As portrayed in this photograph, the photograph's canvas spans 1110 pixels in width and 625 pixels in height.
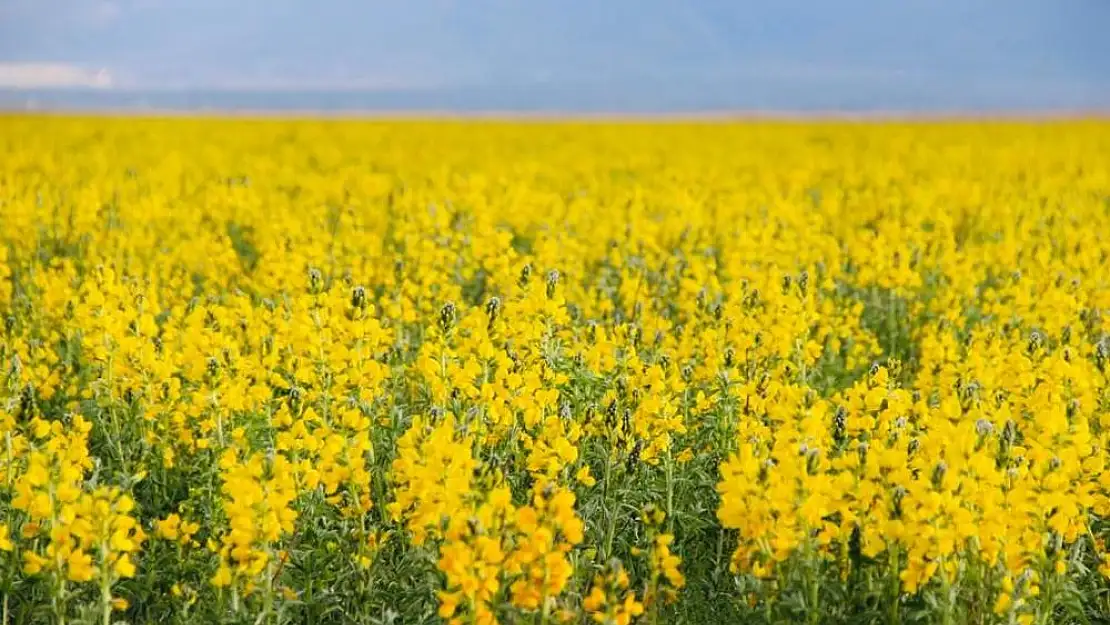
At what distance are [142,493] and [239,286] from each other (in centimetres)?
396

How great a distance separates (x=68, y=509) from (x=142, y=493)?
7.57ft

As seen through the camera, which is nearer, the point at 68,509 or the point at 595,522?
the point at 68,509

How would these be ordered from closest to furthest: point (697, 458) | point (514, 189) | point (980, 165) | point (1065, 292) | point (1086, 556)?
point (1086, 556)
point (697, 458)
point (1065, 292)
point (514, 189)
point (980, 165)

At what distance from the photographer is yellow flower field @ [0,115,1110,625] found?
4.05 m

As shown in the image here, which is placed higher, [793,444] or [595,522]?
[793,444]

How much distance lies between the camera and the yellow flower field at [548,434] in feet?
13.3

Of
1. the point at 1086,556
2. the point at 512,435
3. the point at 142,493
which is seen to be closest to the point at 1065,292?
the point at 1086,556

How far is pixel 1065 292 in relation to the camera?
7.72 meters

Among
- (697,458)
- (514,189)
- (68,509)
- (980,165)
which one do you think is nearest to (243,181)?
(514,189)

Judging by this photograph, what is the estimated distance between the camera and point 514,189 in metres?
13.1

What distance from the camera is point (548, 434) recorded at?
15.6 ft

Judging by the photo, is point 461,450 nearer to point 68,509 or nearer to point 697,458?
point 68,509

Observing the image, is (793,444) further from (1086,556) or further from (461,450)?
(1086,556)

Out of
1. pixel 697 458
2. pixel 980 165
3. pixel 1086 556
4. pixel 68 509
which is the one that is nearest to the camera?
pixel 68 509
